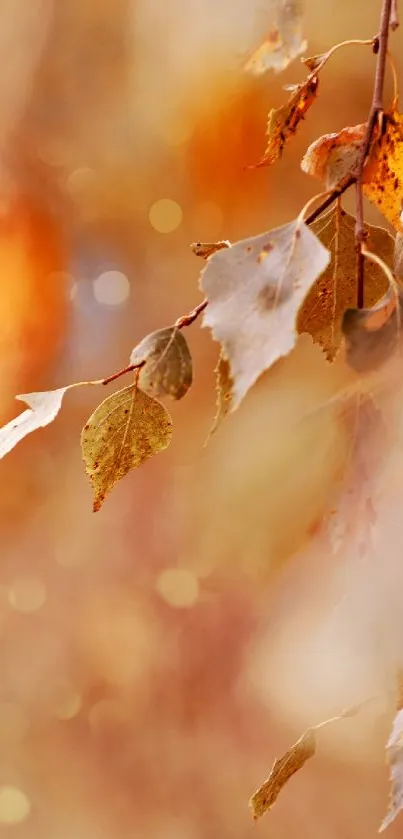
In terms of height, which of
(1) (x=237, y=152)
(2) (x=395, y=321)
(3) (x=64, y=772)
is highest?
(1) (x=237, y=152)

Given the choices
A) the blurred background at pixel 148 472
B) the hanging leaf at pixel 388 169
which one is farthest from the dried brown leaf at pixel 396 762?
the blurred background at pixel 148 472

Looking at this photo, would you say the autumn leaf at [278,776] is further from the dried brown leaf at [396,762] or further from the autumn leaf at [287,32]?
the autumn leaf at [287,32]

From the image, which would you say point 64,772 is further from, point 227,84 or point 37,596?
point 227,84

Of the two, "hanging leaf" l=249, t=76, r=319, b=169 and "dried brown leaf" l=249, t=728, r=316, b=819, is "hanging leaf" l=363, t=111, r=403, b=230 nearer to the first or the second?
"hanging leaf" l=249, t=76, r=319, b=169

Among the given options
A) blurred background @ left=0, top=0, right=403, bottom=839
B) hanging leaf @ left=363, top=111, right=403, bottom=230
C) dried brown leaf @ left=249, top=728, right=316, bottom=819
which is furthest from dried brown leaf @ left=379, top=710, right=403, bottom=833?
blurred background @ left=0, top=0, right=403, bottom=839

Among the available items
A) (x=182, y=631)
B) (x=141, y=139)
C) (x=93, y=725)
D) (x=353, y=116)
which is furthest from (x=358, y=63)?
(x=93, y=725)

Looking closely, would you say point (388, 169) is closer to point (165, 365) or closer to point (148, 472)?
point (165, 365)

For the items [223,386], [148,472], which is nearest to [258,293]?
[223,386]
